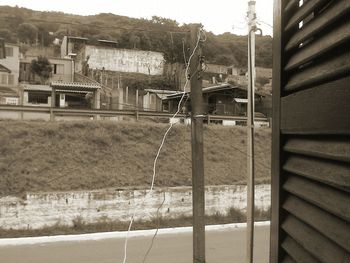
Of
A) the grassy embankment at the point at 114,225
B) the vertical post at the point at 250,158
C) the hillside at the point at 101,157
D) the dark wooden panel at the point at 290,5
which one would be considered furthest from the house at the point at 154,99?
the dark wooden panel at the point at 290,5

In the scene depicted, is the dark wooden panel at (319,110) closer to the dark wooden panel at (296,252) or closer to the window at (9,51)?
the dark wooden panel at (296,252)

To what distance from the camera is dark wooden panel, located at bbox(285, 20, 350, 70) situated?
148cm

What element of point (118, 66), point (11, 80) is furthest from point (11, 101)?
point (118, 66)

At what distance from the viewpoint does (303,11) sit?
6.34ft

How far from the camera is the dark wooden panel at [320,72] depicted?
1478 millimetres

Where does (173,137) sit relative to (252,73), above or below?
below

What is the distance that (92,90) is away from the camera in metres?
35.1

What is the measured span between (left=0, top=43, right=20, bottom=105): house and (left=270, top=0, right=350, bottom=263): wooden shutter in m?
32.6

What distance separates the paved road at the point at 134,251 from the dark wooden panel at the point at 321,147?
346 inches

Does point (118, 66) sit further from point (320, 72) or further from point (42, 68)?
point (320, 72)

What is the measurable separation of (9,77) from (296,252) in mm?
42172

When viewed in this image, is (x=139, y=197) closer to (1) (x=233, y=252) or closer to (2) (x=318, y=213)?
(1) (x=233, y=252)

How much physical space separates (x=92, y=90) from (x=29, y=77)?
17.8 meters

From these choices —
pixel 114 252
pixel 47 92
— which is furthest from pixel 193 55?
pixel 47 92
